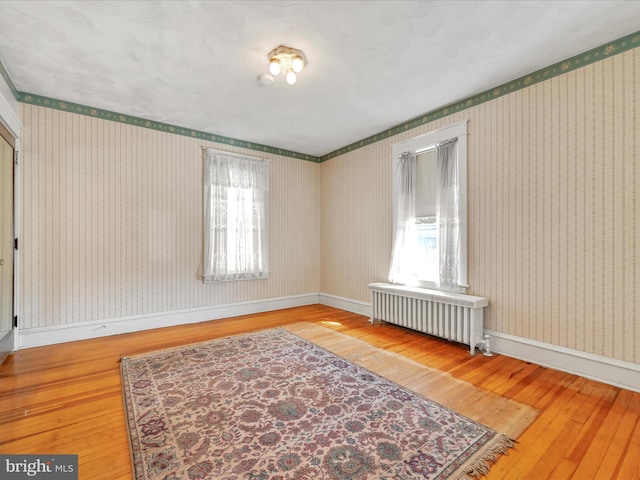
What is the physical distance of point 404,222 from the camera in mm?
4230

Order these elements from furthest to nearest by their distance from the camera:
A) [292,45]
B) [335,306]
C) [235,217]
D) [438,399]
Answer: [335,306] → [235,217] → [292,45] → [438,399]

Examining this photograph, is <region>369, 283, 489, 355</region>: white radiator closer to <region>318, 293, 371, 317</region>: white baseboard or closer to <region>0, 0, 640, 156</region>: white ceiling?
<region>318, 293, 371, 317</region>: white baseboard

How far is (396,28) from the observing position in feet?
7.76

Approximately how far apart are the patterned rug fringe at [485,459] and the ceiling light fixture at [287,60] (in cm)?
321

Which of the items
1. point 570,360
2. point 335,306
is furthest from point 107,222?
point 570,360

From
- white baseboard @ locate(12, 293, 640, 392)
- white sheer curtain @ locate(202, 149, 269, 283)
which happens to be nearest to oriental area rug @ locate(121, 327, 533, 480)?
white baseboard @ locate(12, 293, 640, 392)

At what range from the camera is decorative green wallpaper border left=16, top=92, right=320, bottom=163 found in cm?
348

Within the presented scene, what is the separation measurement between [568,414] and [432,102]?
11.2 ft

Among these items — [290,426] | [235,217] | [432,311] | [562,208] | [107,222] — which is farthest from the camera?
[235,217]

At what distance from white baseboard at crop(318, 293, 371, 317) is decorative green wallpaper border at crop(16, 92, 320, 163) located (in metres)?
2.92

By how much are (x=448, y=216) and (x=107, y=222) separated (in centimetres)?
458

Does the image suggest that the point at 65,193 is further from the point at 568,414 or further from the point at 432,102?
the point at 568,414

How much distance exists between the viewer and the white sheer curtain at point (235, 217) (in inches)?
183

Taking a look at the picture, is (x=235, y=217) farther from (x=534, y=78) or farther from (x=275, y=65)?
(x=534, y=78)
